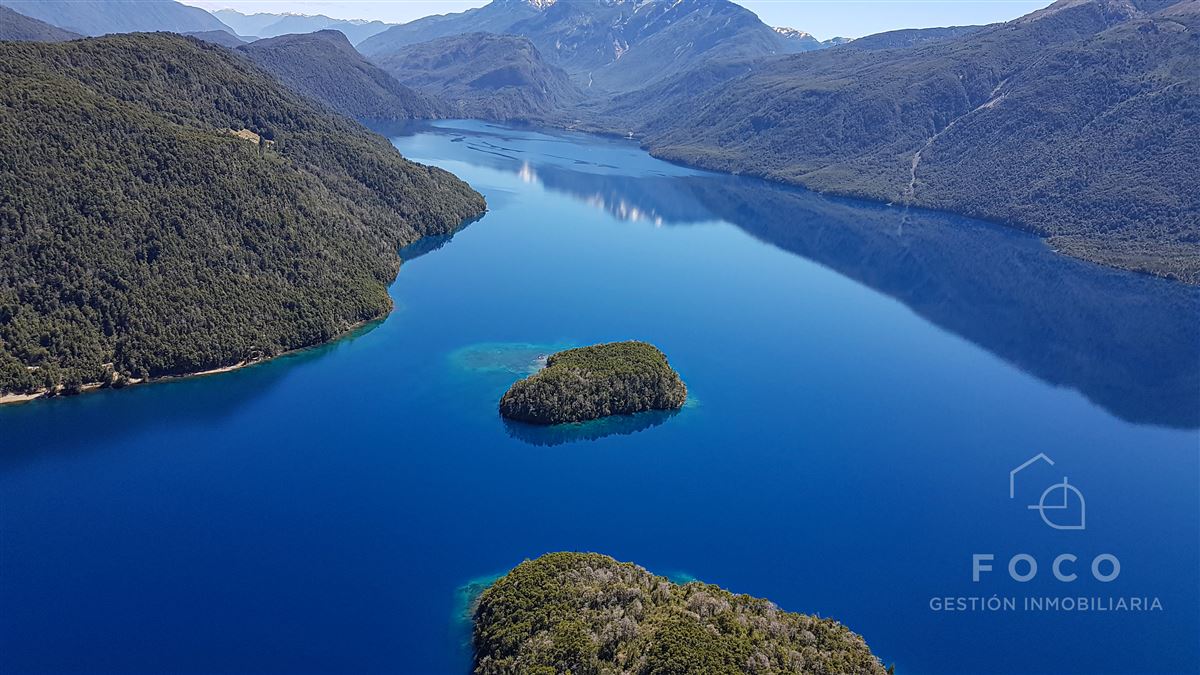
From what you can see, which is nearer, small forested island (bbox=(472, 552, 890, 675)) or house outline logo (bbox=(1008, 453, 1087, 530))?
small forested island (bbox=(472, 552, 890, 675))

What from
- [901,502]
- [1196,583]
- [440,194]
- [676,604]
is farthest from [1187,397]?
[440,194]

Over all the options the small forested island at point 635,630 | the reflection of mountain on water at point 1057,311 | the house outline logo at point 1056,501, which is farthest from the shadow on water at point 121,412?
the reflection of mountain on water at point 1057,311

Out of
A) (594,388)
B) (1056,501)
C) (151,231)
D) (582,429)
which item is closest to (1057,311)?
(1056,501)

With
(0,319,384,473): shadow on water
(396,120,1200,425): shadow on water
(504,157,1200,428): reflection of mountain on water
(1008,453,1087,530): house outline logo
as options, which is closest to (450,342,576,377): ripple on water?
(0,319,384,473): shadow on water

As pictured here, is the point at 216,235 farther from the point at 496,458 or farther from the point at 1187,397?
the point at 1187,397

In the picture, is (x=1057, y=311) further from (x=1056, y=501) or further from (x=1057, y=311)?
(x=1056, y=501)

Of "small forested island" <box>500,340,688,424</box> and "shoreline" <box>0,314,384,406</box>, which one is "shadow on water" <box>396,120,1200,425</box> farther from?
"shoreline" <box>0,314,384,406</box>

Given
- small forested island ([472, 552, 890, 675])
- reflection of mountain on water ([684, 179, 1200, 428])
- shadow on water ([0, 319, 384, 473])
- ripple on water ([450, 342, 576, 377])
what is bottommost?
shadow on water ([0, 319, 384, 473])
